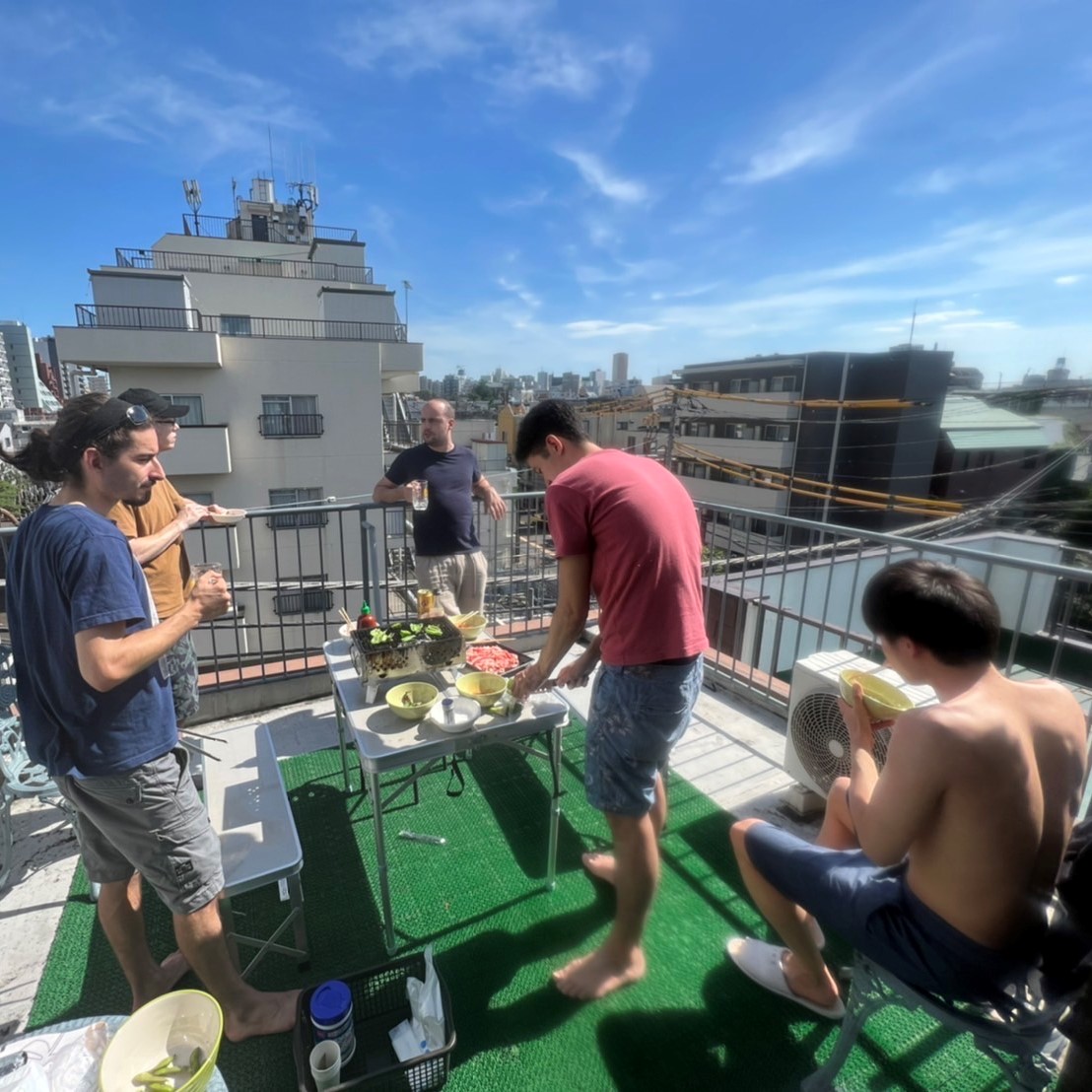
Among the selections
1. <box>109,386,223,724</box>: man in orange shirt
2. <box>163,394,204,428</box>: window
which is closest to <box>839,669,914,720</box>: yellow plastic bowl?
<box>109,386,223,724</box>: man in orange shirt

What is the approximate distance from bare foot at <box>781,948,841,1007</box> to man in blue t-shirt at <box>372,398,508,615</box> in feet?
8.09

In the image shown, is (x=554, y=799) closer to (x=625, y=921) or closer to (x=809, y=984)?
(x=625, y=921)

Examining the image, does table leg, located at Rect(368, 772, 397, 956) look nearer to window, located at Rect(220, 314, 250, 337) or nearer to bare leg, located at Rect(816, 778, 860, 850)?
bare leg, located at Rect(816, 778, 860, 850)

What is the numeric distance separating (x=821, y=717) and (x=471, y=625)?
166cm

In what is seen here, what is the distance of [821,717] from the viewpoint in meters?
2.46

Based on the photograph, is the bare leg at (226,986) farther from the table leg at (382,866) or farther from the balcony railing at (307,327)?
the balcony railing at (307,327)

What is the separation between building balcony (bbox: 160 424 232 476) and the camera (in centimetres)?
1343

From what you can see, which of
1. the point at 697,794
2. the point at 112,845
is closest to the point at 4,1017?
the point at 112,845

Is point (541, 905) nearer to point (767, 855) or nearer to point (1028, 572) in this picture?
point (767, 855)

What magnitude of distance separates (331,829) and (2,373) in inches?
4713

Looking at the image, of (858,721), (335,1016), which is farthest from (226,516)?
(858,721)

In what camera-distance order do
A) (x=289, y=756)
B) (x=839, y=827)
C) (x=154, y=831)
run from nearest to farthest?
(x=154, y=831)
(x=839, y=827)
(x=289, y=756)

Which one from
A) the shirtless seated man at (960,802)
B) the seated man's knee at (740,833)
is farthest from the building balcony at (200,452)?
the shirtless seated man at (960,802)

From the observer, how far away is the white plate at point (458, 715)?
76.7 inches
